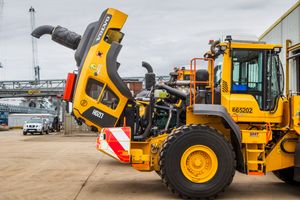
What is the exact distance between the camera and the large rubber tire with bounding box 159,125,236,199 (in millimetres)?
8188

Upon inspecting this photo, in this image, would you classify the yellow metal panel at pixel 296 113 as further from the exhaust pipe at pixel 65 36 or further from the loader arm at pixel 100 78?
the exhaust pipe at pixel 65 36

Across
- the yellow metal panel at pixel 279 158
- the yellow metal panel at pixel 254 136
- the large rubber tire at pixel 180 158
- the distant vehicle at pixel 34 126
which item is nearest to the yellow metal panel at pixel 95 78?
the large rubber tire at pixel 180 158

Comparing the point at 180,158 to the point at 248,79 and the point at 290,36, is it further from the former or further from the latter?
the point at 290,36

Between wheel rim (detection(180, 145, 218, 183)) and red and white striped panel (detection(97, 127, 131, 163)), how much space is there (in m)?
1.27

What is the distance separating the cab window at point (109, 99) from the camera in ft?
31.0

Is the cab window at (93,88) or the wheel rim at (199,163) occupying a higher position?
the cab window at (93,88)

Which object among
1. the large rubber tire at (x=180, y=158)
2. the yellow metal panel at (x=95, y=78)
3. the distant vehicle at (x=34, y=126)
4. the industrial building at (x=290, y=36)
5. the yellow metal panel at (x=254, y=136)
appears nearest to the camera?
the large rubber tire at (x=180, y=158)

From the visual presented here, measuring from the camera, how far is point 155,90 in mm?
9953

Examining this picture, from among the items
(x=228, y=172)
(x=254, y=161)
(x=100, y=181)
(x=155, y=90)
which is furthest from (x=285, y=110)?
(x=100, y=181)

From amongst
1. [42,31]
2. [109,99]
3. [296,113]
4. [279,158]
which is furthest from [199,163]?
[42,31]

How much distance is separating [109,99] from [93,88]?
0.43m

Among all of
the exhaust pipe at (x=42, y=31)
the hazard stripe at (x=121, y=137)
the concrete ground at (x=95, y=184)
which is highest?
the exhaust pipe at (x=42, y=31)

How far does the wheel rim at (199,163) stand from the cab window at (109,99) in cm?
211

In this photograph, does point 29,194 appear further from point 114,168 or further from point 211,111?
point 114,168
